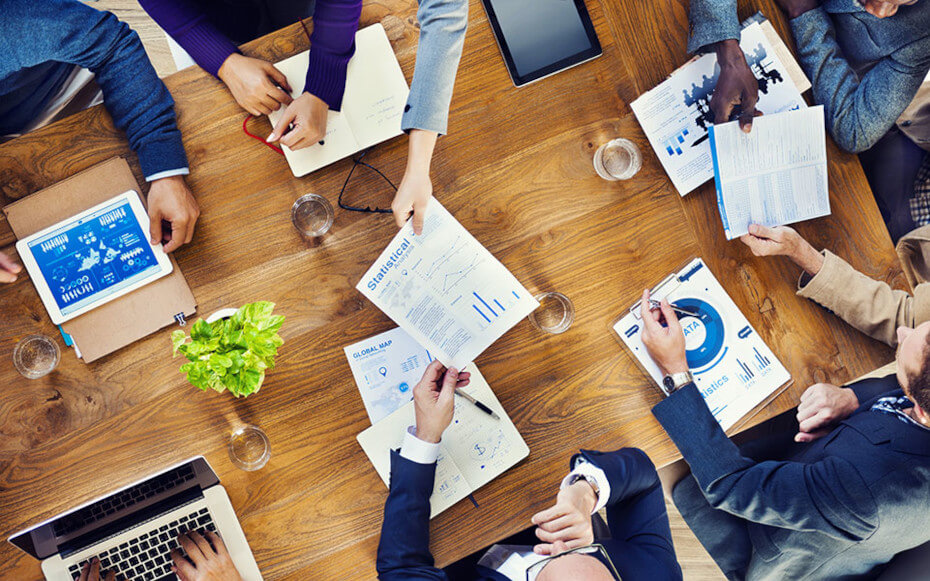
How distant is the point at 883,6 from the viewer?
1404 mm

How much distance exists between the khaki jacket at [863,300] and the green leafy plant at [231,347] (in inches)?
47.1

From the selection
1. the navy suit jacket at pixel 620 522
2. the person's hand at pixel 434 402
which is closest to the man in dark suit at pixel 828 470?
the navy suit jacket at pixel 620 522

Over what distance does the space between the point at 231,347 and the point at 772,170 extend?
4.17ft

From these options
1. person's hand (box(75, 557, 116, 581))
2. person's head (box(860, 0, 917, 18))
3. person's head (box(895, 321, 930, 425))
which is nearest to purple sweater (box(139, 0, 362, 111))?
person's hand (box(75, 557, 116, 581))

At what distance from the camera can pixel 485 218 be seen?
4.43 ft

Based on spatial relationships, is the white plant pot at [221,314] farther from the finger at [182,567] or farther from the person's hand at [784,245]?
the person's hand at [784,245]

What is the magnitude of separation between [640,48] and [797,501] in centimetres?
109

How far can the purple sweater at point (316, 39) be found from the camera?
49.9 inches

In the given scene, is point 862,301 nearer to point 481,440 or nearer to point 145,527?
point 481,440

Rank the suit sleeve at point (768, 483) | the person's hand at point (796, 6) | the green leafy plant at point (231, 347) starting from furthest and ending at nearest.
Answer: the person's hand at point (796, 6) < the suit sleeve at point (768, 483) < the green leafy plant at point (231, 347)

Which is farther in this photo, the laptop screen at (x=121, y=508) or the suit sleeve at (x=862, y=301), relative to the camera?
the suit sleeve at (x=862, y=301)

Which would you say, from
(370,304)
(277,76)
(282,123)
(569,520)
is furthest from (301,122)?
(569,520)

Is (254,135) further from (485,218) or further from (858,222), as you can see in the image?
(858,222)

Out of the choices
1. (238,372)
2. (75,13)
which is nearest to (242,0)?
(75,13)
